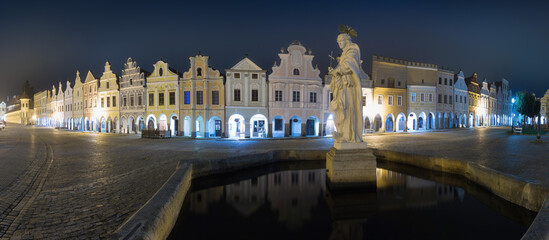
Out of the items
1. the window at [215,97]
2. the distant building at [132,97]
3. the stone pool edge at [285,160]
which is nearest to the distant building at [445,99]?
the stone pool edge at [285,160]

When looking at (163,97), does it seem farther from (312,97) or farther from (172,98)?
(312,97)

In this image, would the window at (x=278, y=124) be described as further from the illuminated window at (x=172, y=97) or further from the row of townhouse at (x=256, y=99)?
the illuminated window at (x=172, y=97)

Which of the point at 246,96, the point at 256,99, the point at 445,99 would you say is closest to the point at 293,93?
the point at 256,99

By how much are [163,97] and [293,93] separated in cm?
1739

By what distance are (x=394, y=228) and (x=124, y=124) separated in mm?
39059

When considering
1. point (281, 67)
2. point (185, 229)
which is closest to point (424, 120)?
point (281, 67)

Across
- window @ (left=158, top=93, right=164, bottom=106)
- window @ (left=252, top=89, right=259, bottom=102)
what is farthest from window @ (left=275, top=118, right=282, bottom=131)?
window @ (left=158, top=93, right=164, bottom=106)

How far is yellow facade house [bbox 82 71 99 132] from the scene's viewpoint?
3903 centimetres

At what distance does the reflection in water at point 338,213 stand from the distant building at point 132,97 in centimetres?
2984

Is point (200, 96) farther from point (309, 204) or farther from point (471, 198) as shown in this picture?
point (471, 198)

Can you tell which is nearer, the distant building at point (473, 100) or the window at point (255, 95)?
the window at point (255, 95)

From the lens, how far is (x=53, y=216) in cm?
490

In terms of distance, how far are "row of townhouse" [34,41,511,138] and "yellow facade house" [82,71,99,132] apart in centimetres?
17

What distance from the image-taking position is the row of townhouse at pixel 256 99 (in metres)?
29.1
